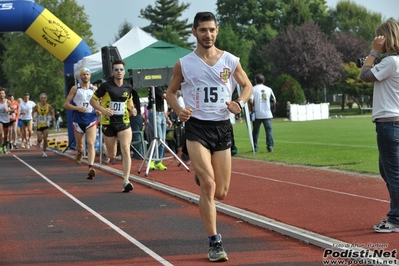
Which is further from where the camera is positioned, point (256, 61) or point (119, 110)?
point (256, 61)

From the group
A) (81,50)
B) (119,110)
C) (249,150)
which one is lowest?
(249,150)

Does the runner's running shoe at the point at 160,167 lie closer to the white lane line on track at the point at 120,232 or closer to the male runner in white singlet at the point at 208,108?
the white lane line on track at the point at 120,232

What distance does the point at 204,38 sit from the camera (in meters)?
7.76

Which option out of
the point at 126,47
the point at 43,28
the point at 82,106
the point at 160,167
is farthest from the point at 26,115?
the point at 160,167

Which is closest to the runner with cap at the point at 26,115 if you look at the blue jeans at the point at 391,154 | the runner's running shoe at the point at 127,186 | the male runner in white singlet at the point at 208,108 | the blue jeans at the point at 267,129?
the blue jeans at the point at 267,129

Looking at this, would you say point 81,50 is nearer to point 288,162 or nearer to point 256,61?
point 288,162

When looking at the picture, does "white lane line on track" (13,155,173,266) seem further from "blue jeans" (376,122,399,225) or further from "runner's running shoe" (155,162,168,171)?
"runner's running shoe" (155,162,168,171)

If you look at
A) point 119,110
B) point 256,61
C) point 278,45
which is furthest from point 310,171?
point 256,61

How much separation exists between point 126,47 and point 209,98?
56.7ft

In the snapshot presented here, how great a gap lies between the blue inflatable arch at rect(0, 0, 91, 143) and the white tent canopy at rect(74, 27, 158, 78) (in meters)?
1.79

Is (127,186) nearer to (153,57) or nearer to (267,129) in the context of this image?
(267,129)

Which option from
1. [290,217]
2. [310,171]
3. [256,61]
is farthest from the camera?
[256,61]

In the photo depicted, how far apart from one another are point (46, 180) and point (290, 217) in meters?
8.16

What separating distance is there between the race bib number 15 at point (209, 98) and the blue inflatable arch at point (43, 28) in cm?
1971
